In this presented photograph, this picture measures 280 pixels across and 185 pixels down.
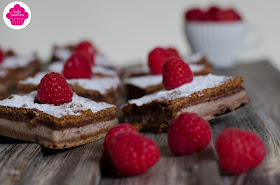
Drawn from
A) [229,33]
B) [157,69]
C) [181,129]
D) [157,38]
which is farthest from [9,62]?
[157,38]

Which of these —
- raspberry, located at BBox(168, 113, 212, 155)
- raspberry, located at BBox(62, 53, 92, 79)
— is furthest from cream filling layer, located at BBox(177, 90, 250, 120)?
raspberry, located at BBox(62, 53, 92, 79)

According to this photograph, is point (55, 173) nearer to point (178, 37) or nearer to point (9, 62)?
point (9, 62)

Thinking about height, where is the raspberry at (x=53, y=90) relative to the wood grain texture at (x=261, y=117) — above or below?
above

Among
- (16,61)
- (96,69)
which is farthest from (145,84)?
(16,61)

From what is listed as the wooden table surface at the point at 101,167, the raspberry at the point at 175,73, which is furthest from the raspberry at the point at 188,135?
the raspberry at the point at 175,73

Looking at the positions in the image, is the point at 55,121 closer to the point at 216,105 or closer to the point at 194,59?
the point at 216,105

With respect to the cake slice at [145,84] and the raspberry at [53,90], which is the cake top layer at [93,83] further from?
the raspberry at [53,90]
